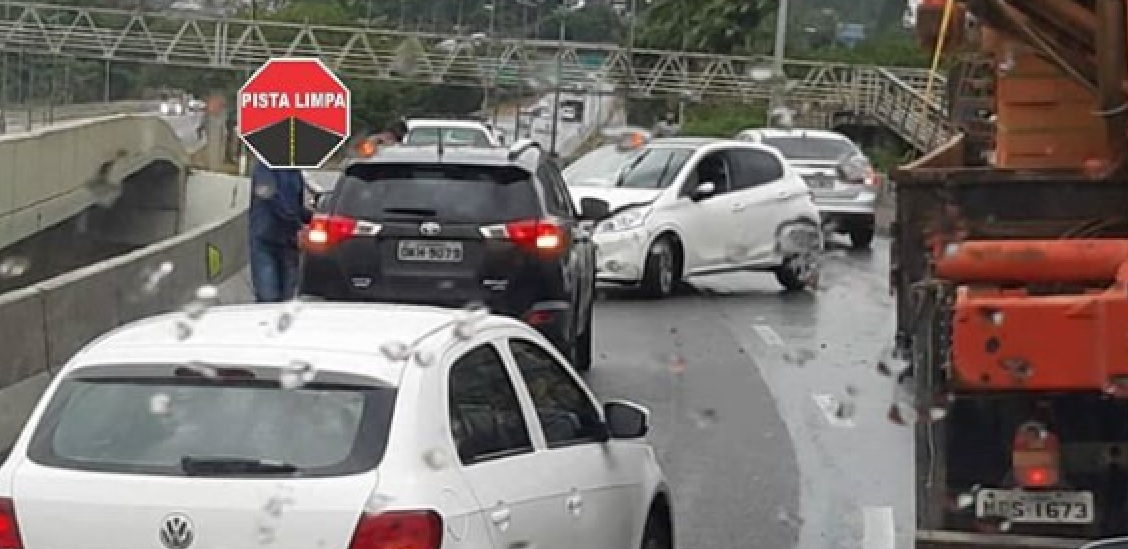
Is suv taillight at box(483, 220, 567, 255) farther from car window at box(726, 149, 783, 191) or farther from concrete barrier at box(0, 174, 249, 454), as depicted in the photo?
car window at box(726, 149, 783, 191)

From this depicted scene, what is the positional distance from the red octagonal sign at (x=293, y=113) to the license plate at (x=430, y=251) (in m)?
2.77

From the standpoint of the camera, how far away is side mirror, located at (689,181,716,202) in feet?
74.2

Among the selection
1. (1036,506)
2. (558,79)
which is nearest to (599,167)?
(558,79)

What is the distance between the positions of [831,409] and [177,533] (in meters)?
9.23

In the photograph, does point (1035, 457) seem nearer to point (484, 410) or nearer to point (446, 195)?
point (484, 410)

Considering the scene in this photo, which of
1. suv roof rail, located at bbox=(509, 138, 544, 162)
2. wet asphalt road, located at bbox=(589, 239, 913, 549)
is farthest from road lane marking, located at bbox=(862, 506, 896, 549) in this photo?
suv roof rail, located at bbox=(509, 138, 544, 162)

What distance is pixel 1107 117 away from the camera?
291 inches

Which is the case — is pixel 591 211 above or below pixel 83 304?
above

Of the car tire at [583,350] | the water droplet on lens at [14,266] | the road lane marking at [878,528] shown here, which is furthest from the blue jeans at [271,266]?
the water droplet on lens at [14,266]

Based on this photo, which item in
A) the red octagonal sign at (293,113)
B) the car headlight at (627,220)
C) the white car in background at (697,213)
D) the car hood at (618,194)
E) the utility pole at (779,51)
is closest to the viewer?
the red octagonal sign at (293,113)

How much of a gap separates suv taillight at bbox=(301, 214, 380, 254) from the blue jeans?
69cm

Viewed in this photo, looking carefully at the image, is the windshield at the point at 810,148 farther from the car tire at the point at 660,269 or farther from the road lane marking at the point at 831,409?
the road lane marking at the point at 831,409

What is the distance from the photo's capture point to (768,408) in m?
14.8

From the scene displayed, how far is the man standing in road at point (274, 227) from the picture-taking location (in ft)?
49.6
